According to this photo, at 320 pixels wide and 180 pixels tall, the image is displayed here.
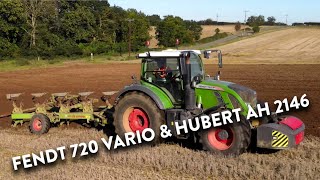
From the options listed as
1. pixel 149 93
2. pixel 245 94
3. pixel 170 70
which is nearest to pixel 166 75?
pixel 170 70

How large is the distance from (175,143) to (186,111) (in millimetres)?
954

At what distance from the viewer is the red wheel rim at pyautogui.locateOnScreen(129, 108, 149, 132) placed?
8.18 meters

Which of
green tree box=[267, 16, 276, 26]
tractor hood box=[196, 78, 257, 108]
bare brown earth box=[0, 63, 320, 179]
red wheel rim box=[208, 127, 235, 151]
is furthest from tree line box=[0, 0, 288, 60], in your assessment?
green tree box=[267, 16, 276, 26]

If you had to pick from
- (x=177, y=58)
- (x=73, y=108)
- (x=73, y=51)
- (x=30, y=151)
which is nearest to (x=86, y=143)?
(x=30, y=151)

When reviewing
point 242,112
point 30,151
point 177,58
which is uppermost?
point 177,58

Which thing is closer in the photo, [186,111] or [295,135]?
[295,135]

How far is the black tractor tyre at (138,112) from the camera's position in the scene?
7.86 m

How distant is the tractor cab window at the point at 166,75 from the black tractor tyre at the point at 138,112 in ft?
1.35

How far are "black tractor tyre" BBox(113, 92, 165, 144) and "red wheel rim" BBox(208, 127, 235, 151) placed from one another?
106 centimetres

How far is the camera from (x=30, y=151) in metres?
8.16

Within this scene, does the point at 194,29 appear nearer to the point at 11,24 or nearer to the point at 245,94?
the point at 11,24

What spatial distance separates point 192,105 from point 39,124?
4.21m

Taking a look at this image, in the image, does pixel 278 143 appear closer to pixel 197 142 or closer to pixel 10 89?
pixel 197 142

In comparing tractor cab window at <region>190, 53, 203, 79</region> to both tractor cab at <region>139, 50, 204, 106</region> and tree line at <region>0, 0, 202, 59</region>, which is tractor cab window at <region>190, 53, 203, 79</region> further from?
tree line at <region>0, 0, 202, 59</region>
